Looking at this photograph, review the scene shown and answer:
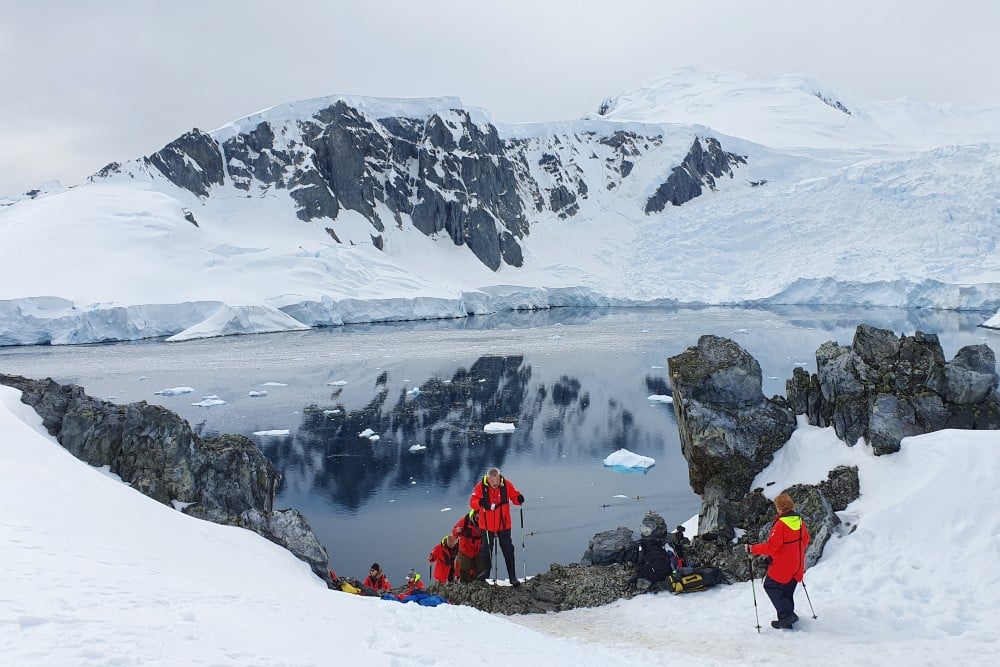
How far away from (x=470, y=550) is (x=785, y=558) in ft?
15.0

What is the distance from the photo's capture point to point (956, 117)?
155875 millimetres

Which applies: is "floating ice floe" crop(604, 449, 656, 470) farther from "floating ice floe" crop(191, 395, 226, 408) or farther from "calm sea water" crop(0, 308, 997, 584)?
"floating ice floe" crop(191, 395, 226, 408)

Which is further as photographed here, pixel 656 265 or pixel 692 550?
pixel 656 265

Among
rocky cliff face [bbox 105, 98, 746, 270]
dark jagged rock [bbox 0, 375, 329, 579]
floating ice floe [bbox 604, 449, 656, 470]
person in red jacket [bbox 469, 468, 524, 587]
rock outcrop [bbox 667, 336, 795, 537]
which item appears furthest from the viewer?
rocky cliff face [bbox 105, 98, 746, 270]

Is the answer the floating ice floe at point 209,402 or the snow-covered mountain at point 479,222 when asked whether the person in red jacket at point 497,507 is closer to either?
the floating ice floe at point 209,402

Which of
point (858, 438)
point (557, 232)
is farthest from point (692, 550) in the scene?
point (557, 232)

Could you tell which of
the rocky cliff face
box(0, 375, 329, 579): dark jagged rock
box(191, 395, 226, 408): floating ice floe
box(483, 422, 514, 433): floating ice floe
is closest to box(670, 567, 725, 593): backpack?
box(0, 375, 329, 579): dark jagged rock

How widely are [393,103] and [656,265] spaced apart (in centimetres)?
4664

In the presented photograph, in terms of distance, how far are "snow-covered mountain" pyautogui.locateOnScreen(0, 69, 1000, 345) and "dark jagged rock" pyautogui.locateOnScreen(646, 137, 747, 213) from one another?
259 mm

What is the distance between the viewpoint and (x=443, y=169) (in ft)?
328

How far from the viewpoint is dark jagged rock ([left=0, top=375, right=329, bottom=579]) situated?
1009 centimetres

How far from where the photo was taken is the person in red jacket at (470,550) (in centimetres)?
997

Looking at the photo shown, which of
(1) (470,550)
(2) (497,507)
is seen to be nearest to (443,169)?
(1) (470,550)

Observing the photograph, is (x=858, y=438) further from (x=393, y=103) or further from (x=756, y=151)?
(x=756, y=151)
